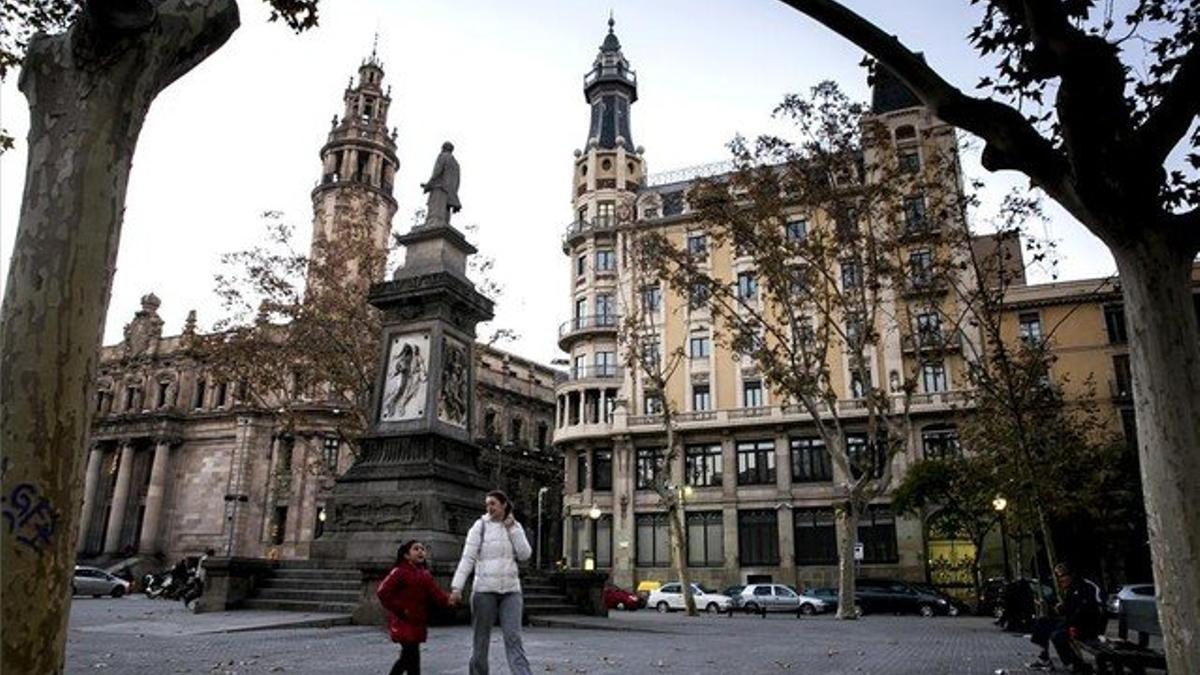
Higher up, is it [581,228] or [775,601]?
[581,228]

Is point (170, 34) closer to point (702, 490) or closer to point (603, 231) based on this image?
point (702, 490)

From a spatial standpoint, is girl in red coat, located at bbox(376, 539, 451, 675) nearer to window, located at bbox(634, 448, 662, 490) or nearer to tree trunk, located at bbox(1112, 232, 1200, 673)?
tree trunk, located at bbox(1112, 232, 1200, 673)

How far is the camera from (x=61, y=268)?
3383 mm

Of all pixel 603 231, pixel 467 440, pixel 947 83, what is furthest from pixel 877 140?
pixel 603 231

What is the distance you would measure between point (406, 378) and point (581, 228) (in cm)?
3462

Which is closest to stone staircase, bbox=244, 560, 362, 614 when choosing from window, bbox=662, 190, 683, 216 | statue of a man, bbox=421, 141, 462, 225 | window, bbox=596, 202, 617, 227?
statue of a man, bbox=421, 141, 462, 225

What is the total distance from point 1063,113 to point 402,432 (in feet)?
40.6

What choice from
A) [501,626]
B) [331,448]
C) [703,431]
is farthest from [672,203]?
[501,626]

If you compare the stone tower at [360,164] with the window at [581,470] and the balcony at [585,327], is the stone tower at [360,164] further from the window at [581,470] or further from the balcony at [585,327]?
the window at [581,470]

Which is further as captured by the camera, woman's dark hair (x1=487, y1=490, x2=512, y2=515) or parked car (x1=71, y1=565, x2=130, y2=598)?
parked car (x1=71, y1=565, x2=130, y2=598)

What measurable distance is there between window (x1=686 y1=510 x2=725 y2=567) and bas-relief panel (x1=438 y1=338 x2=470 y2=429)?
2831 centimetres

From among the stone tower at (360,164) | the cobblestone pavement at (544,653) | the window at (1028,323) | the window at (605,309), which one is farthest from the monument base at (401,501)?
the stone tower at (360,164)

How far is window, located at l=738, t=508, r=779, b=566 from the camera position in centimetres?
4078

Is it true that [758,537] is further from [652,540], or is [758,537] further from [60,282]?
[60,282]
